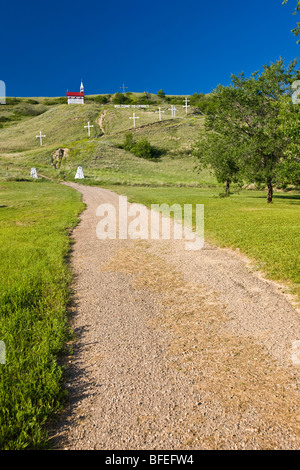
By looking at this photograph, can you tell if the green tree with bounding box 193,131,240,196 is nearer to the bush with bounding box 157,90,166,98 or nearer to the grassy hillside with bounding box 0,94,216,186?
the grassy hillside with bounding box 0,94,216,186

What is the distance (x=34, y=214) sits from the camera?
20.2m

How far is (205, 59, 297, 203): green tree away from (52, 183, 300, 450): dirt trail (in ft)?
65.3

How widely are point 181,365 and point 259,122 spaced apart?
26021mm

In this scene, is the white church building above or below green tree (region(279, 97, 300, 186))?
above

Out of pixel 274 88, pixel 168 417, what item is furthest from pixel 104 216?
pixel 274 88

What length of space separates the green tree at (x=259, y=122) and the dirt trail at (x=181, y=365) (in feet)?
65.3

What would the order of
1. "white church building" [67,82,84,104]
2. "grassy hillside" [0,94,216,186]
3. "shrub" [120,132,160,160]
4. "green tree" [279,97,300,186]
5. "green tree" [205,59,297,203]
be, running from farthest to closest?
"white church building" [67,82,84,104], "shrub" [120,132,160,160], "grassy hillside" [0,94,216,186], "green tree" [205,59,297,203], "green tree" [279,97,300,186]

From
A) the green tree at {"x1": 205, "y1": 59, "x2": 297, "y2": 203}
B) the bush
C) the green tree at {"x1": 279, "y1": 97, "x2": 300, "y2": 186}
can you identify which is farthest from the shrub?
the bush

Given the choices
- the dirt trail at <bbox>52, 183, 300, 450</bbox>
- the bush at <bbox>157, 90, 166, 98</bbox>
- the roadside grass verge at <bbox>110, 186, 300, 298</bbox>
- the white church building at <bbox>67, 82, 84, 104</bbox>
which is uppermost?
the bush at <bbox>157, 90, 166, 98</bbox>

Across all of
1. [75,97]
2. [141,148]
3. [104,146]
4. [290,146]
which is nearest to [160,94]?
[75,97]

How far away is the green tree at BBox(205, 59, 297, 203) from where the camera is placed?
2495 centimetres

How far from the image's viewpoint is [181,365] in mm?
4324
